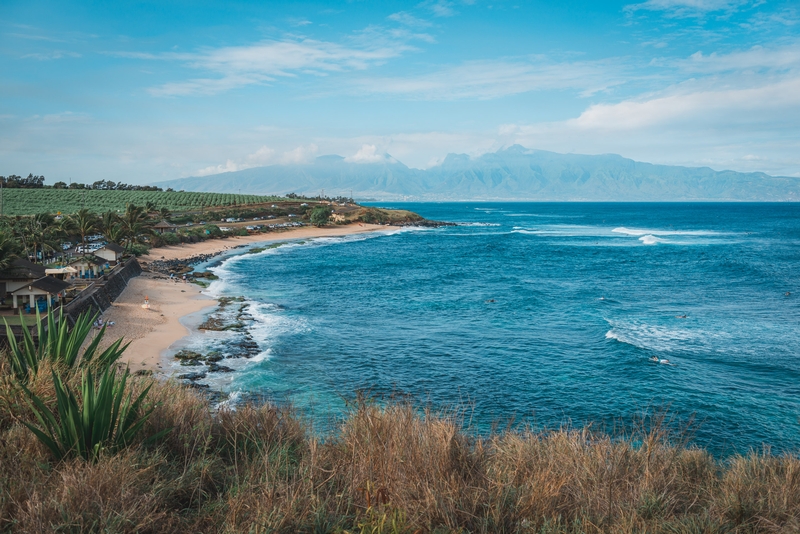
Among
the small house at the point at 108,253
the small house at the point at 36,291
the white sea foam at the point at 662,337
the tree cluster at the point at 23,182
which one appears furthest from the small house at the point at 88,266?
the tree cluster at the point at 23,182

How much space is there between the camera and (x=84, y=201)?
99.0 meters

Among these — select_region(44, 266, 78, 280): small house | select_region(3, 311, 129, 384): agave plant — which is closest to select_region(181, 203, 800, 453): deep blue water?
select_region(3, 311, 129, 384): agave plant

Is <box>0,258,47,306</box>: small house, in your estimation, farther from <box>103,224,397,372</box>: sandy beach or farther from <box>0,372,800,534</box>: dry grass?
<box>0,372,800,534</box>: dry grass

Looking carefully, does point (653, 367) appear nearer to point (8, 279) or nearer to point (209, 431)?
point (209, 431)

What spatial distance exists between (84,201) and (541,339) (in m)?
100

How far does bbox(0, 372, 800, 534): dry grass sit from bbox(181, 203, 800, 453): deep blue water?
0.96 m

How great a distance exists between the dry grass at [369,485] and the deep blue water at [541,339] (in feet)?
3.16

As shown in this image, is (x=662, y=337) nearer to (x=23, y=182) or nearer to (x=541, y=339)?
(x=541, y=339)

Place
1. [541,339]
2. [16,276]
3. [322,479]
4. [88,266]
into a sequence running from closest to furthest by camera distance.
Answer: [322,479] < [16,276] < [541,339] < [88,266]

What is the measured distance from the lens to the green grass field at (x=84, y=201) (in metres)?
84.8

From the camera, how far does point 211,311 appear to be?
98.0ft

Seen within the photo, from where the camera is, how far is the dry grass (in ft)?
15.4

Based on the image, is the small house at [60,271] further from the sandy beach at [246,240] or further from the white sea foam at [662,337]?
the white sea foam at [662,337]

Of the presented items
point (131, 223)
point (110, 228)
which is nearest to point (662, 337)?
point (110, 228)
